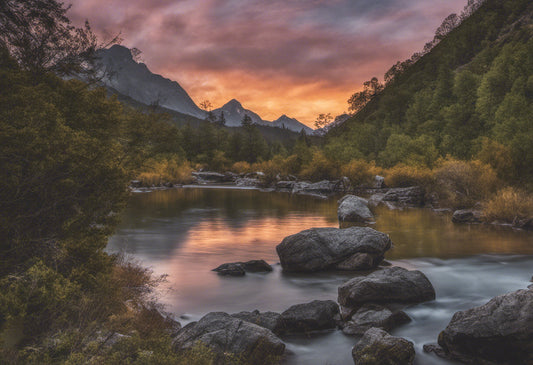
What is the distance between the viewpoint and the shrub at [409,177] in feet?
133

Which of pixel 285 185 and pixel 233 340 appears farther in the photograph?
pixel 285 185

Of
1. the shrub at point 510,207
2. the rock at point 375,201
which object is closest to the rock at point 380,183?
the rock at point 375,201

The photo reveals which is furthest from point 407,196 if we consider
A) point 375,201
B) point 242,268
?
point 242,268

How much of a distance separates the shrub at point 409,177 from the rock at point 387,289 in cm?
3147

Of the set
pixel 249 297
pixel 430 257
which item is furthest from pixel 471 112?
pixel 249 297

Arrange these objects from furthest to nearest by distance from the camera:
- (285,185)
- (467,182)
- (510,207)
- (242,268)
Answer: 1. (285,185)
2. (467,182)
3. (510,207)
4. (242,268)

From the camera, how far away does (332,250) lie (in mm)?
14805

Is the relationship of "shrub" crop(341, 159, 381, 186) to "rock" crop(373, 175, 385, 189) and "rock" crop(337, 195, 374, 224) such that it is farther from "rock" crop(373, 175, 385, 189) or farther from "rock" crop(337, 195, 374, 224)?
"rock" crop(337, 195, 374, 224)

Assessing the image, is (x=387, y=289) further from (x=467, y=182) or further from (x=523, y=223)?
(x=467, y=182)

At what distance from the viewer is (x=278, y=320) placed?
9.12 metres

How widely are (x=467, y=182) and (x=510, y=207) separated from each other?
6.47 metres

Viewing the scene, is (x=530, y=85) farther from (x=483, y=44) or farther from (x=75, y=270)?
(x=75, y=270)

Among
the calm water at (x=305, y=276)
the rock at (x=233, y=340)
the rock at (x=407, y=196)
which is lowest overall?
the calm water at (x=305, y=276)

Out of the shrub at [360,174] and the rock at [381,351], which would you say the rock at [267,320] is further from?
the shrub at [360,174]
